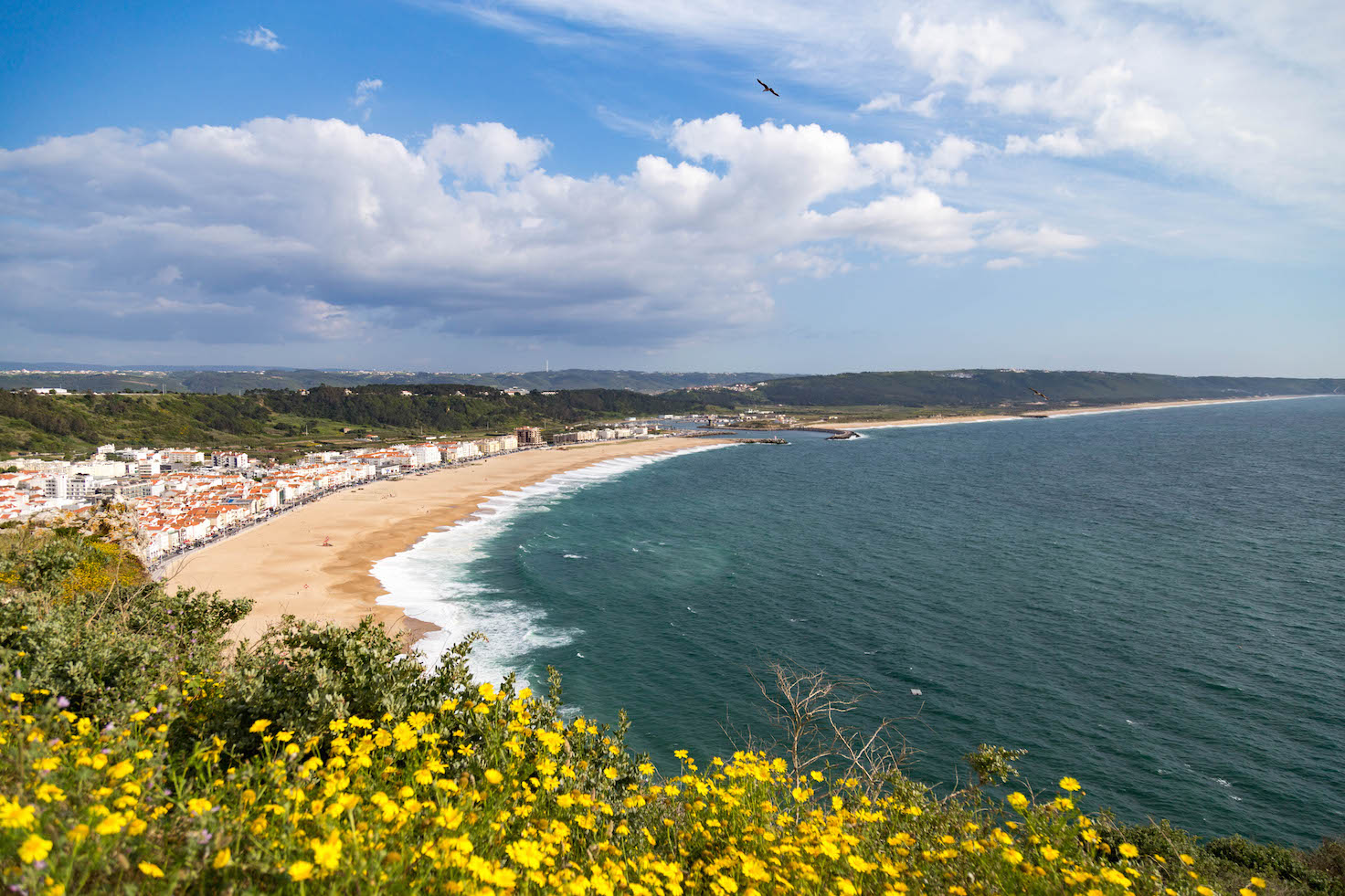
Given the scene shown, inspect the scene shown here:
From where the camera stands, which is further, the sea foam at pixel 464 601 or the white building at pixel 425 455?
the white building at pixel 425 455

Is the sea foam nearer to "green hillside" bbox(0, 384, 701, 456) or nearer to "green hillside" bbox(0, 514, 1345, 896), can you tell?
"green hillside" bbox(0, 514, 1345, 896)

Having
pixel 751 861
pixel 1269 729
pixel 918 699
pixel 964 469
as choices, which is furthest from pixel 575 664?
pixel 964 469

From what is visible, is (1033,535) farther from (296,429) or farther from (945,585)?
(296,429)

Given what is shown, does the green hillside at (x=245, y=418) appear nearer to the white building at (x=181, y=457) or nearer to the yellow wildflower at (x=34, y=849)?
the white building at (x=181, y=457)

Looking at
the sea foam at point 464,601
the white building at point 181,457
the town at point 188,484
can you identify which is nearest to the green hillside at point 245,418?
the white building at point 181,457

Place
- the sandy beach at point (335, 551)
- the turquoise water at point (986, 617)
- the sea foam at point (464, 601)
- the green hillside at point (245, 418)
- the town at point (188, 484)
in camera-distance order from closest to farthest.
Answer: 1. the turquoise water at point (986, 617)
2. the sea foam at point (464, 601)
3. the sandy beach at point (335, 551)
4. the town at point (188, 484)
5. the green hillside at point (245, 418)

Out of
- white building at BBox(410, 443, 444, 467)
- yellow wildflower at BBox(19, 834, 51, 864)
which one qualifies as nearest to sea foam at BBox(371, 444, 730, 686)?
yellow wildflower at BBox(19, 834, 51, 864)
